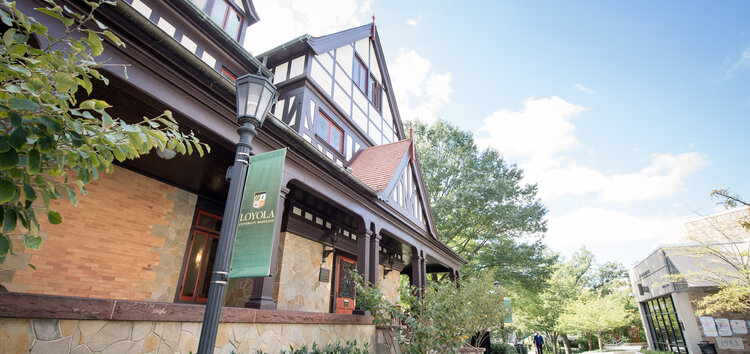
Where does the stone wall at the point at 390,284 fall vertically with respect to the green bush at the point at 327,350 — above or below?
above

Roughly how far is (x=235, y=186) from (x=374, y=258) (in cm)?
597

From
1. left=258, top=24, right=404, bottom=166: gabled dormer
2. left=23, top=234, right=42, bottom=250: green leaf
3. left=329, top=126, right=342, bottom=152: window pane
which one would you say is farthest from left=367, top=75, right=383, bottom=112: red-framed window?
left=23, top=234, right=42, bottom=250: green leaf

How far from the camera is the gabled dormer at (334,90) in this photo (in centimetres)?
1118

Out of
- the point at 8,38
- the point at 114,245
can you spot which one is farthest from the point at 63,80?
the point at 114,245

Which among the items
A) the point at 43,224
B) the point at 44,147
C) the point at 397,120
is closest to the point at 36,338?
the point at 44,147

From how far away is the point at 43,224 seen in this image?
5.82 m

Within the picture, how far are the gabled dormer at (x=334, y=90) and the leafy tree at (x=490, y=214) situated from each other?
890 centimetres

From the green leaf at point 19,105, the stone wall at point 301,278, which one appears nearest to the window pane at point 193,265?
the stone wall at point 301,278

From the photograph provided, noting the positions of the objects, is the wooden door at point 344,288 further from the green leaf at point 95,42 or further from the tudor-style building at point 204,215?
the green leaf at point 95,42

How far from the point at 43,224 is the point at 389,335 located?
6.86m

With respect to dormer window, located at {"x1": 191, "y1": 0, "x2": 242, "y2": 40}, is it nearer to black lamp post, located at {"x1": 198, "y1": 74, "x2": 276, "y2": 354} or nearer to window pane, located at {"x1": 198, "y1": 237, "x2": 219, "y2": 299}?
window pane, located at {"x1": 198, "y1": 237, "x2": 219, "y2": 299}

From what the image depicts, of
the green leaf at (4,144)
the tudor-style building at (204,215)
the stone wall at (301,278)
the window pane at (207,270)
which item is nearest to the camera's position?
the green leaf at (4,144)

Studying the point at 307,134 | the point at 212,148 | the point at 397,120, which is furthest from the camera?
the point at 397,120

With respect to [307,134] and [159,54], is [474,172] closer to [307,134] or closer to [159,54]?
[307,134]
